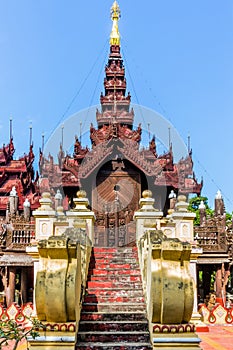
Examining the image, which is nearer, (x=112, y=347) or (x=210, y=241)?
(x=112, y=347)

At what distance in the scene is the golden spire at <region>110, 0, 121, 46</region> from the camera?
33.5 m

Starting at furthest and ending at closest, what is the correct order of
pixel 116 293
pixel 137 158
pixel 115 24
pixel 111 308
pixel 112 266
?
pixel 115 24 < pixel 137 158 < pixel 112 266 < pixel 116 293 < pixel 111 308

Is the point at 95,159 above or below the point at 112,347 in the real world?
above

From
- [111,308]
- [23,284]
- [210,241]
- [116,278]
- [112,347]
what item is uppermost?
[210,241]

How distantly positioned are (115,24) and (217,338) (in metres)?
27.1

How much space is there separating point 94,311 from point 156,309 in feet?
6.85

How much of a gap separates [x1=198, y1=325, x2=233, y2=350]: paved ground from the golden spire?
2377cm

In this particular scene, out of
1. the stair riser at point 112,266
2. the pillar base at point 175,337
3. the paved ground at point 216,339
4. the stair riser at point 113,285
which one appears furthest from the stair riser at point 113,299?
the pillar base at point 175,337

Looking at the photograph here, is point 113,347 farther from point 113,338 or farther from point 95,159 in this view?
point 95,159

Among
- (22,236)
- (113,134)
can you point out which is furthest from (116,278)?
(113,134)

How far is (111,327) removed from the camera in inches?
344

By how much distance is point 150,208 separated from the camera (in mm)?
12805

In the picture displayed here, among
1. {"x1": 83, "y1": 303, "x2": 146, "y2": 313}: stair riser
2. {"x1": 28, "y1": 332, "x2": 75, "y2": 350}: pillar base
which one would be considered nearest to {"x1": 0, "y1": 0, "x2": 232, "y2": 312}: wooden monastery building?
{"x1": 83, "y1": 303, "x2": 146, "y2": 313}: stair riser

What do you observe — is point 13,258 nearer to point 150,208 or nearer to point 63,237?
point 150,208
